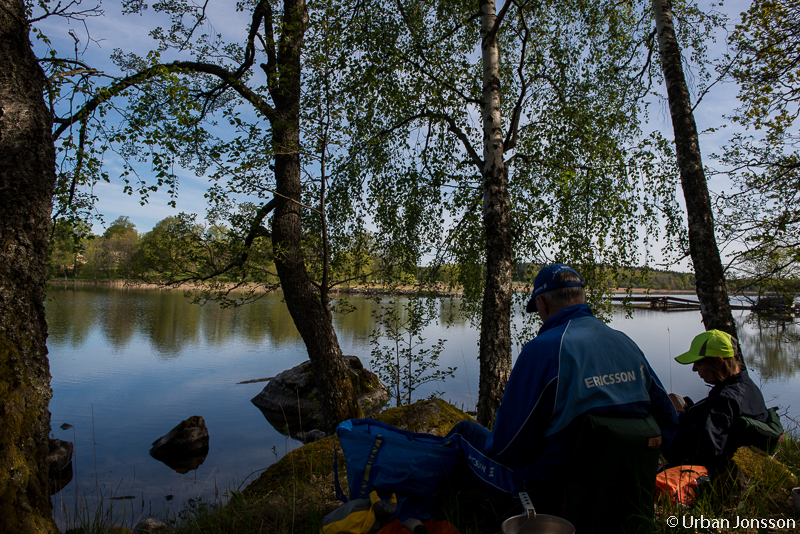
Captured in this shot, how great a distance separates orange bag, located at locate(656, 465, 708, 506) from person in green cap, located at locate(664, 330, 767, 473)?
0.07 metres

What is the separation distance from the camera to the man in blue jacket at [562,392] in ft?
6.20

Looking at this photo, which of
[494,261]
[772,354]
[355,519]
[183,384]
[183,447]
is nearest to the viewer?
[355,519]

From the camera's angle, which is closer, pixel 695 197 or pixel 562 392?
pixel 562 392

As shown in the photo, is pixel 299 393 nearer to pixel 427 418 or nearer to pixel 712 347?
pixel 427 418

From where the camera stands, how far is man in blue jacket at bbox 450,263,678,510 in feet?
6.20

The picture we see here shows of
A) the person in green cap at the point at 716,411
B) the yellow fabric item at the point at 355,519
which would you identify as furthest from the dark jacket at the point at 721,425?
the yellow fabric item at the point at 355,519

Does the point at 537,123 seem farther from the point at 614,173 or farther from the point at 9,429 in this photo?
the point at 9,429

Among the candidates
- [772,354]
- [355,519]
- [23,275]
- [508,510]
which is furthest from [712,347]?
[772,354]

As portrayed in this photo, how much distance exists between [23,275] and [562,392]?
10.4 ft

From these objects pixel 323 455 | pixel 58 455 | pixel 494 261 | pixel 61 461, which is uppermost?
pixel 494 261

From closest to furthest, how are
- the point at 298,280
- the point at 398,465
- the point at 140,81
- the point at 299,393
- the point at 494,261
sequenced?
the point at 398,465, the point at 140,81, the point at 494,261, the point at 298,280, the point at 299,393

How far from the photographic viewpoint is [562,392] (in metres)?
1.90

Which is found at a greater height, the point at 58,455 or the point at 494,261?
the point at 494,261

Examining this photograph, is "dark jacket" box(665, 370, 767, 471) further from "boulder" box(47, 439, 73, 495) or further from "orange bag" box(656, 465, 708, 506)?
"boulder" box(47, 439, 73, 495)
